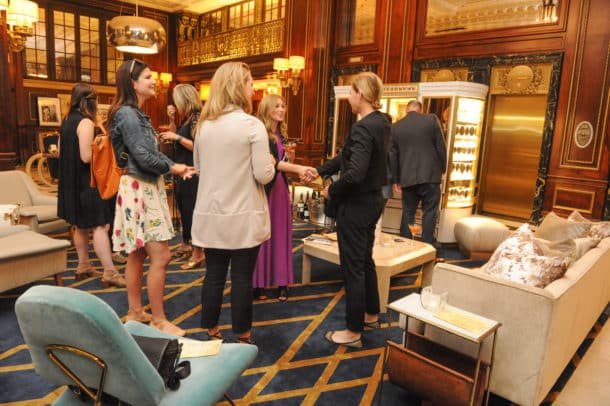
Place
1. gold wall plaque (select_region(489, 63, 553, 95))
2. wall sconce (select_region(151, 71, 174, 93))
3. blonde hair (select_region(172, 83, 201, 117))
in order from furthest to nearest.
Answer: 1. wall sconce (select_region(151, 71, 174, 93))
2. gold wall plaque (select_region(489, 63, 553, 95))
3. blonde hair (select_region(172, 83, 201, 117))

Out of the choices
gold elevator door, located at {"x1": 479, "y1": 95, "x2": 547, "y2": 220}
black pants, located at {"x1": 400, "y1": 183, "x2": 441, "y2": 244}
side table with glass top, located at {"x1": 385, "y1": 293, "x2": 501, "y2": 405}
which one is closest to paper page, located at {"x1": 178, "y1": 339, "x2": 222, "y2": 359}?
side table with glass top, located at {"x1": 385, "y1": 293, "x2": 501, "y2": 405}

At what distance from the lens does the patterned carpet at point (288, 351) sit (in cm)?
218

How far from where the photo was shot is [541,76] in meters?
5.89

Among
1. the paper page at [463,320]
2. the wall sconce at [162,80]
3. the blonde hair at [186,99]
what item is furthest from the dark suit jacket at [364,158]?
the wall sconce at [162,80]

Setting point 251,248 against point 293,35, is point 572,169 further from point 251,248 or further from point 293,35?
point 293,35

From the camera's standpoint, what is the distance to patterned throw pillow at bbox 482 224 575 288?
2.15 metres

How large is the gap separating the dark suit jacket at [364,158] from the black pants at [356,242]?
7cm

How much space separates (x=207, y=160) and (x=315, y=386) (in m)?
1.32

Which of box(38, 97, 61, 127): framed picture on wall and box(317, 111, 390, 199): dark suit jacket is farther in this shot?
box(38, 97, 61, 127): framed picture on wall

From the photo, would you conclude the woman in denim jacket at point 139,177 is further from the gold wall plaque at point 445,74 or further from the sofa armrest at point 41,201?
the gold wall plaque at point 445,74

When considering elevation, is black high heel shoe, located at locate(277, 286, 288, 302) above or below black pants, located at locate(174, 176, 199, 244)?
below

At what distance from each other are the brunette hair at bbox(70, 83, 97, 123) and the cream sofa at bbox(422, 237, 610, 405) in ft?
9.15

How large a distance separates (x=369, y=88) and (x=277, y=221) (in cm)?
124

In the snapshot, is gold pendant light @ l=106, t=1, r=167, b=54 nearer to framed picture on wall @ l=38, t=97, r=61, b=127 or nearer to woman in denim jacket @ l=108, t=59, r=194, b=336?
woman in denim jacket @ l=108, t=59, r=194, b=336
